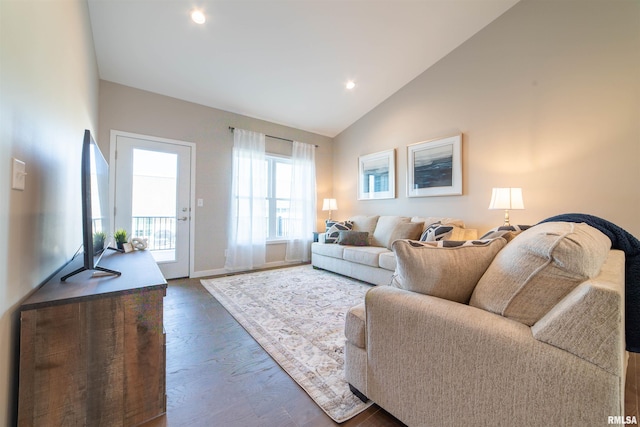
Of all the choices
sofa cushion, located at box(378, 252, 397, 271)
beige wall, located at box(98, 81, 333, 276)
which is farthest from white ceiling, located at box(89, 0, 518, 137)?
sofa cushion, located at box(378, 252, 397, 271)

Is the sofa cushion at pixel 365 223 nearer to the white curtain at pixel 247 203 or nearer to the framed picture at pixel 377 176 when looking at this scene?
the framed picture at pixel 377 176

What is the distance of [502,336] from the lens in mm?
838

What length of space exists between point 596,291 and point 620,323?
0.30 feet

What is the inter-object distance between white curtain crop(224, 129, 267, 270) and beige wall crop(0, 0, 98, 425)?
229 centimetres

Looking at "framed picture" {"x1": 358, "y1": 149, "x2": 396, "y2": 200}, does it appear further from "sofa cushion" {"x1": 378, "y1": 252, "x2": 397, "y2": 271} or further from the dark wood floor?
the dark wood floor

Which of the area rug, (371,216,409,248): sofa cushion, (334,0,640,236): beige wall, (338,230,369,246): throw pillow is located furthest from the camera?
(338,230,369,246): throw pillow

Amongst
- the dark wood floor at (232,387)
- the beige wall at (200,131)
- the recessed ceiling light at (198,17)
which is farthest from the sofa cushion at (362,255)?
the recessed ceiling light at (198,17)

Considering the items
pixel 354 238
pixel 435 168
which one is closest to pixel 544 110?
pixel 435 168

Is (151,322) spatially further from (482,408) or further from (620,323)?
(620,323)

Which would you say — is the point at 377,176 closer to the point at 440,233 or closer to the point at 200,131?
the point at 440,233

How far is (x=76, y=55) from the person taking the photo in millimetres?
1842

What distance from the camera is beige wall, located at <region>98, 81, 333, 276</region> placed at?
3264 millimetres

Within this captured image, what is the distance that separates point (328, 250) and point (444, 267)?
3.04 meters

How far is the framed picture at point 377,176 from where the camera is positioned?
4.25m
